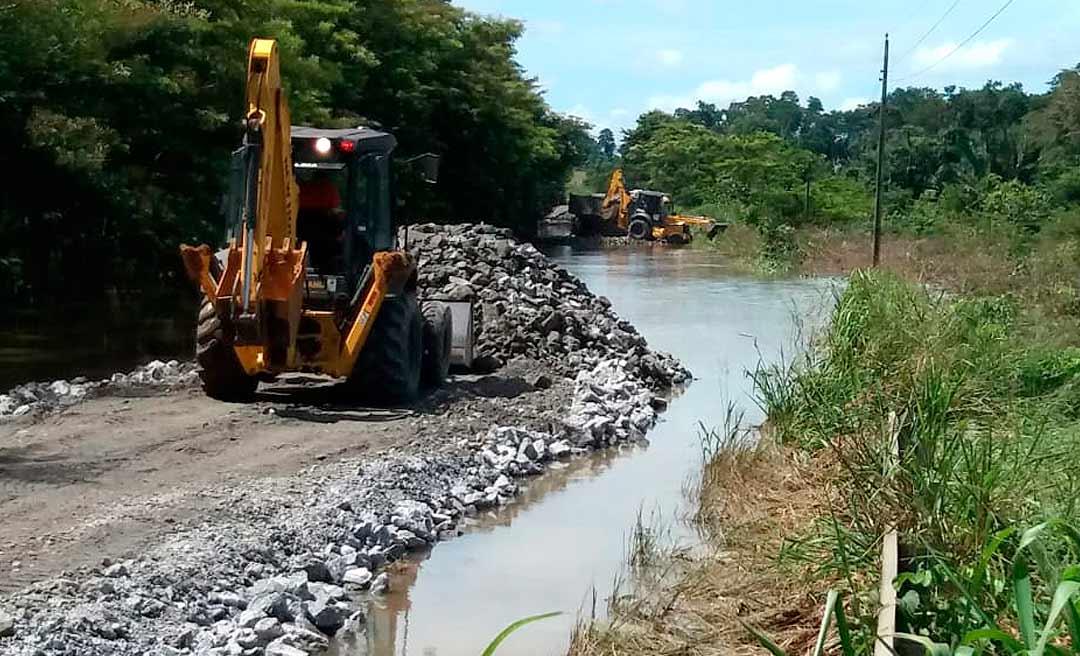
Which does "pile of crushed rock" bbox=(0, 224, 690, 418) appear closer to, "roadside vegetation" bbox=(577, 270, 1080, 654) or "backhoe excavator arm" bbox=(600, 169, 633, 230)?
"roadside vegetation" bbox=(577, 270, 1080, 654)

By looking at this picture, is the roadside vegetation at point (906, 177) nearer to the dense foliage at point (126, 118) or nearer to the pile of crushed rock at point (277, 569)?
the dense foliage at point (126, 118)

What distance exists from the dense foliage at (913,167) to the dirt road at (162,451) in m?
26.5

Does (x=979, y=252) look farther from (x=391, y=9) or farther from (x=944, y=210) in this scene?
(x=391, y=9)

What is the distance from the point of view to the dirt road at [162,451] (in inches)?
345

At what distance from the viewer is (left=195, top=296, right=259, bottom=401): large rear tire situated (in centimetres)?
1403

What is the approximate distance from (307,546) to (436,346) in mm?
7023

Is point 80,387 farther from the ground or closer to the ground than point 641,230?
closer to the ground

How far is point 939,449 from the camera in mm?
8453

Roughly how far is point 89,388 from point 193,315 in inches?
482

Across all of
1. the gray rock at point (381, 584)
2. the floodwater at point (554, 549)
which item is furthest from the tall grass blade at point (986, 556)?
the gray rock at point (381, 584)

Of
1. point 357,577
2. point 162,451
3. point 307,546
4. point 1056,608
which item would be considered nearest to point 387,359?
point 162,451

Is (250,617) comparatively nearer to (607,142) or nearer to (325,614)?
(325,614)

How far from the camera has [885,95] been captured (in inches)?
1485

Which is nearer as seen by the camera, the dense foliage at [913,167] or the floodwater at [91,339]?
the floodwater at [91,339]
